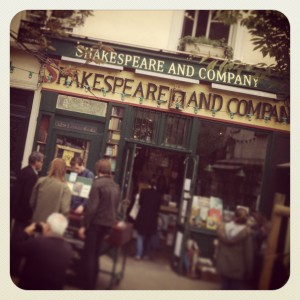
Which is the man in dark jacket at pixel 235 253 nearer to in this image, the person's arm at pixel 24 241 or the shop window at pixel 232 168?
the shop window at pixel 232 168

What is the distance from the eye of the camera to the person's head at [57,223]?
2.05 metres

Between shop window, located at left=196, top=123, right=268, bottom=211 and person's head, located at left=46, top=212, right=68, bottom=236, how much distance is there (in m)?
0.93

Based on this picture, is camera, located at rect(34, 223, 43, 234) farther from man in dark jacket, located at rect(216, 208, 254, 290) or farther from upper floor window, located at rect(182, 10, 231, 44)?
upper floor window, located at rect(182, 10, 231, 44)

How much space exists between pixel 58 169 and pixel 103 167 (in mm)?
311

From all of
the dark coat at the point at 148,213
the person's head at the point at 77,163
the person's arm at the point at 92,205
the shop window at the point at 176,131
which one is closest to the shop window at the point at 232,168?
the shop window at the point at 176,131

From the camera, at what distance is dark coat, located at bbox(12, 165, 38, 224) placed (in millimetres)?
2105

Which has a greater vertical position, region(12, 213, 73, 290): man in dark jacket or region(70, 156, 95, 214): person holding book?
region(70, 156, 95, 214): person holding book

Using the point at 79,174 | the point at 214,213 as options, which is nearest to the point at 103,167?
the point at 79,174

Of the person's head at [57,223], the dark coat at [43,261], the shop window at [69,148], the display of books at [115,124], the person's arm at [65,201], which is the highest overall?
the display of books at [115,124]

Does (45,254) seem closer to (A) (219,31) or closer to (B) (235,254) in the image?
(B) (235,254)

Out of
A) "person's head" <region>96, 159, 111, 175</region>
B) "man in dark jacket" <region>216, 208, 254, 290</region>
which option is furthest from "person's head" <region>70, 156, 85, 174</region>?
"man in dark jacket" <region>216, 208, 254, 290</region>

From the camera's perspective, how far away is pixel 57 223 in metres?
2.06

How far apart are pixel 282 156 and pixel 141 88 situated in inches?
43.2

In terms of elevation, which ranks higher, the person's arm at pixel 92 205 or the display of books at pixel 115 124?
the display of books at pixel 115 124
